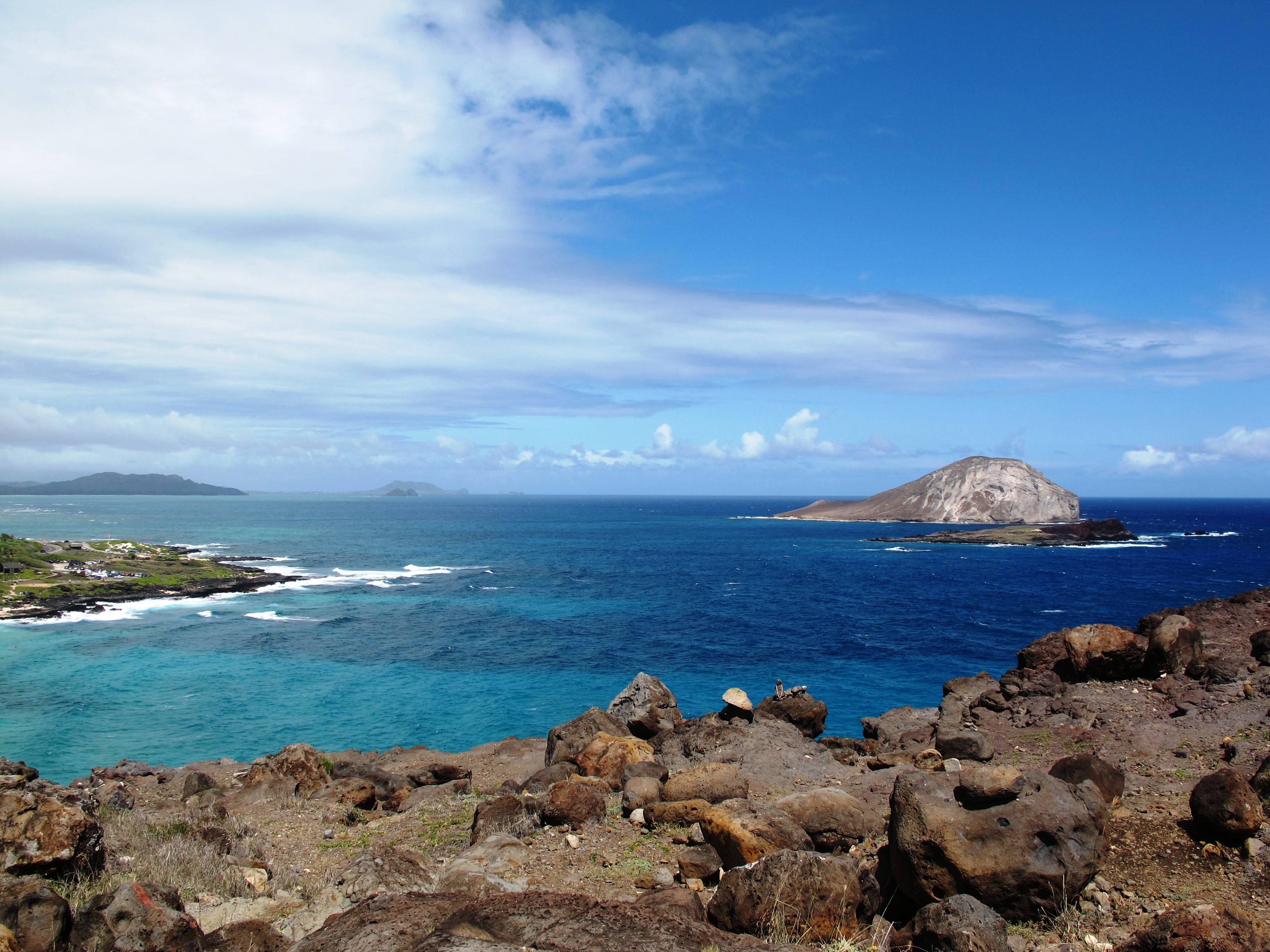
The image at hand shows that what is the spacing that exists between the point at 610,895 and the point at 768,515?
192m

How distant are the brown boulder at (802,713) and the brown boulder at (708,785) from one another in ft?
32.5

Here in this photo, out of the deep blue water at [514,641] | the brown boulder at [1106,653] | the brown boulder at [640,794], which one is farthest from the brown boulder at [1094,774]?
the deep blue water at [514,641]

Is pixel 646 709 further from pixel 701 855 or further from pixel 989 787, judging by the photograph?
pixel 989 787

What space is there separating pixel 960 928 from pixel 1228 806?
4673 millimetres

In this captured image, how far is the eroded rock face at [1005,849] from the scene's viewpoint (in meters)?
7.88

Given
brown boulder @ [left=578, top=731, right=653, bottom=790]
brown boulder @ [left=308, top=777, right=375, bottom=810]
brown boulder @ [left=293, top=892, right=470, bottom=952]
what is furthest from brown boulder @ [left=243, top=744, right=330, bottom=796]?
brown boulder @ [left=293, top=892, right=470, bottom=952]

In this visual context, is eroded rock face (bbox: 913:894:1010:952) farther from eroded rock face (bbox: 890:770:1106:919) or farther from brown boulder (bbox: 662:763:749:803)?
brown boulder (bbox: 662:763:749:803)

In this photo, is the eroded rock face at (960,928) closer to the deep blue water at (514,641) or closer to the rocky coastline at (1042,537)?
the deep blue water at (514,641)

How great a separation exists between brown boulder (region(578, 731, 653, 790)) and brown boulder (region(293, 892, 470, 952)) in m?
10.1

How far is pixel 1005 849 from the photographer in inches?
315

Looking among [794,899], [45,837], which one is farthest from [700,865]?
[45,837]

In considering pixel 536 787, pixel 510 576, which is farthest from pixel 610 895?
pixel 510 576

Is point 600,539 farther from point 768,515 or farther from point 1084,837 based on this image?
point 1084,837

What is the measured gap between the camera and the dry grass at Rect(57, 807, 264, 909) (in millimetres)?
8562
